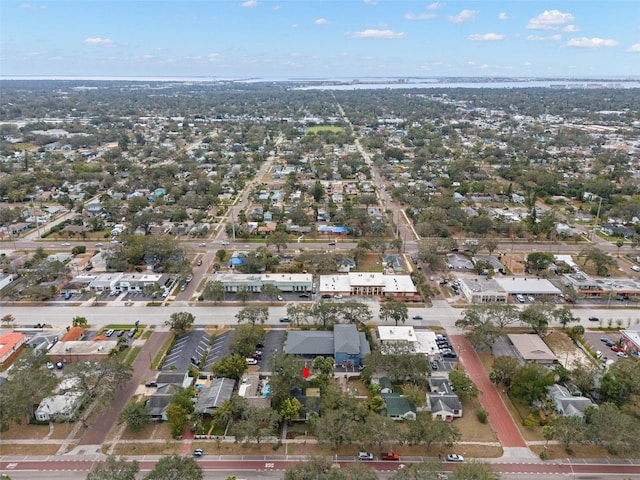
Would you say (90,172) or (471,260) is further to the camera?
(90,172)

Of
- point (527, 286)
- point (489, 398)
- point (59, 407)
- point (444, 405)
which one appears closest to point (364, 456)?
point (444, 405)

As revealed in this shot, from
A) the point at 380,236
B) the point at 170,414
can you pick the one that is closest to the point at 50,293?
the point at 170,414

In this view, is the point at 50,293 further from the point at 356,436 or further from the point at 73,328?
the point at 356,436

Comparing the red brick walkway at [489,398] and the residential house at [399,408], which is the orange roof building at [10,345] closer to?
the residential house at [399,408]

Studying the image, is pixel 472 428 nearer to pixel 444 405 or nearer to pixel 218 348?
pixel 444 405

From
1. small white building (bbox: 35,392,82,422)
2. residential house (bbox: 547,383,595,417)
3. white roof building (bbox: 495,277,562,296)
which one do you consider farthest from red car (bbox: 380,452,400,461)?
white roof building (bbox: 495,277,562,296)

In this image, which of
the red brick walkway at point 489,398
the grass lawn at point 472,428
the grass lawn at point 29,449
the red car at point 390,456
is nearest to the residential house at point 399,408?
the red car at point 390,456
